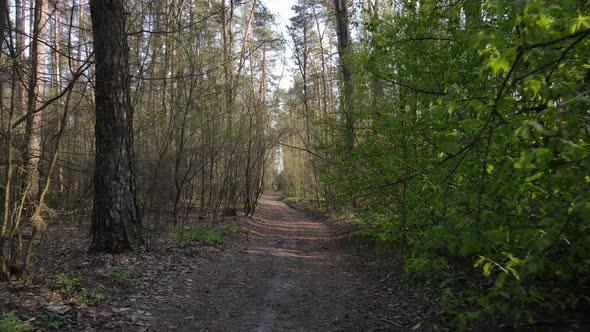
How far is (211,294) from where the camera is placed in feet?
20.9

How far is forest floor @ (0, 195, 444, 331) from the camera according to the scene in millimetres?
4785

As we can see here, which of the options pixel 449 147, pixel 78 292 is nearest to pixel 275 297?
pixel 78 292

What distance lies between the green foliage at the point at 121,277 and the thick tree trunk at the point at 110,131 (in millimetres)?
1225

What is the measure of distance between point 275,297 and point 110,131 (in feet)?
14.4

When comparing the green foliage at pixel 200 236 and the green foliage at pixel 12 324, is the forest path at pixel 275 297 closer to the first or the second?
the green foliage at pixel 200 236

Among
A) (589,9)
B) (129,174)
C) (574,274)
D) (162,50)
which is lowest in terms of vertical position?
(574,274)

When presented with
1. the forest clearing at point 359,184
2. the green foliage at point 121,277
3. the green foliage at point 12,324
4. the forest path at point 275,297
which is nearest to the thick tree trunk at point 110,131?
the forest clearing at point 359,184

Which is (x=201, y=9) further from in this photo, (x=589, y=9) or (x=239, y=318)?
(x=589, y=9)

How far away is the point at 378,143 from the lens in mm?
8242

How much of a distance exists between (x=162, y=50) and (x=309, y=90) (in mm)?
22124

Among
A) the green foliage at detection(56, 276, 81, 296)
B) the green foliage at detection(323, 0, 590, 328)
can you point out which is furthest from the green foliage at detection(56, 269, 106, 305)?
the green foliage at detection(323, 0, 590, 328)

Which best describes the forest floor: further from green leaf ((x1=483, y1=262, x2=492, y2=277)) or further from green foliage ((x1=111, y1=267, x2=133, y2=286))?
green leaf ((x1=483, y1=262, x2=492, y2=277))

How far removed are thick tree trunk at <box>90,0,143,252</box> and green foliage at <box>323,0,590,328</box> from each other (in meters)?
4.79

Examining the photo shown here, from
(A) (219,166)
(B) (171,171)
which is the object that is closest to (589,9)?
(B) (171,171)
